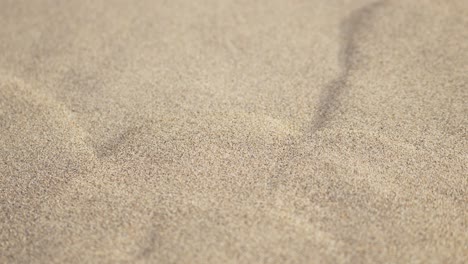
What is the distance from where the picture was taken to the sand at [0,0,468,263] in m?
1.03

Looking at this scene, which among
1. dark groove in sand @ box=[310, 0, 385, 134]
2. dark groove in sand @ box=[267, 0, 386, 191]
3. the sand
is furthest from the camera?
dark groove in sand @ box=[310, 0, 385, 134]

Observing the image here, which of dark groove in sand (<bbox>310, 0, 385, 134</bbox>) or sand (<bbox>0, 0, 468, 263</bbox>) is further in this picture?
dark groove in sand (<bbox>310, 0, 385, 134</bbox>)

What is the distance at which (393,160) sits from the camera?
1.19 meters

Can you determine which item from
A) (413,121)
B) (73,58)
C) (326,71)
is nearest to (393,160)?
(413,121)

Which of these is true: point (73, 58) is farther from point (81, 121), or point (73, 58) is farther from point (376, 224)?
point (376, 224)

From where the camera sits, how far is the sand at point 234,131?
1026 mm

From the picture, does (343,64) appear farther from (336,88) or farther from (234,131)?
(234,131)

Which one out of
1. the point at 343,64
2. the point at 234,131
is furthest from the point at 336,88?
the point at 234,131

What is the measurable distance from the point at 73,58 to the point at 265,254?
1.04 metres

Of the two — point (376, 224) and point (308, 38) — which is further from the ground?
point (308, 38)

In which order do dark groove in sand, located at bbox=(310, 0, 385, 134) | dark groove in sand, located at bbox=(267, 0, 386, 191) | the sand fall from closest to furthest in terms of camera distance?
the sand → dark groove in sand, located at bbox=(267, 0, 386, 191) → dark groove in sand, located at bbox=(310, 0, 385, 134)

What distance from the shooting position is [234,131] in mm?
1280

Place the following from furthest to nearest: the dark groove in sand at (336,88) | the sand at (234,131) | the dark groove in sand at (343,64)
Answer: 1. the dark groove in sand at (343,64)
2. the dark groove in sand at (336,88)
3. the sand at (234,131)

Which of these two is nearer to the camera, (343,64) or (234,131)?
(234,131)
